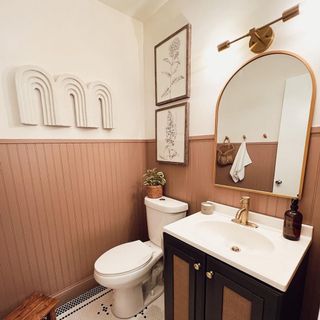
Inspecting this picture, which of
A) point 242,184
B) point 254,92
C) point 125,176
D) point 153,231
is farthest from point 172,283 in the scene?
point 254,92

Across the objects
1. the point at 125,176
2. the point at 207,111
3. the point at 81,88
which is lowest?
the point at 125,176

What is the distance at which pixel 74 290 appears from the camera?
1.51m

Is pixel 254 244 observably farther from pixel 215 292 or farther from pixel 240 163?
pixel 240 163

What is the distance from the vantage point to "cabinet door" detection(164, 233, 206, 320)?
0.90 m

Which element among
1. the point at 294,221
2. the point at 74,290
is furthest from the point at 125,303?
the point at 294,221

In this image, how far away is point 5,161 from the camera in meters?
1.13

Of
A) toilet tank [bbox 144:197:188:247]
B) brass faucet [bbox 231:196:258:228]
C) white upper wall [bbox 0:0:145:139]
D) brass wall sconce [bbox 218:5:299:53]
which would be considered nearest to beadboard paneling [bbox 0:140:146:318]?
white upper wall [bbox 0:0:145:139]

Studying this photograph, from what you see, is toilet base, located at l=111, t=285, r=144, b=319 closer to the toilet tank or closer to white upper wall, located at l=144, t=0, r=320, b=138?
the toilet tank

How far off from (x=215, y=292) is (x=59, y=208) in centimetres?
123

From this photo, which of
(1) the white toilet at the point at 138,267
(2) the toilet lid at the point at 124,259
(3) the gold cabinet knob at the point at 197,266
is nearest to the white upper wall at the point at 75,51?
(1) the white toilet at the point at 138,267

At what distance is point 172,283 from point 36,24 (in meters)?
1.93

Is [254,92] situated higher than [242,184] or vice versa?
[254,92]

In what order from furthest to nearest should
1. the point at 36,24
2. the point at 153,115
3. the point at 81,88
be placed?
the point at 153,115 → the point at 81,88 → the point at 36,24

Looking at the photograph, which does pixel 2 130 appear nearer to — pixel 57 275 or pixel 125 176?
pixel 125 176
